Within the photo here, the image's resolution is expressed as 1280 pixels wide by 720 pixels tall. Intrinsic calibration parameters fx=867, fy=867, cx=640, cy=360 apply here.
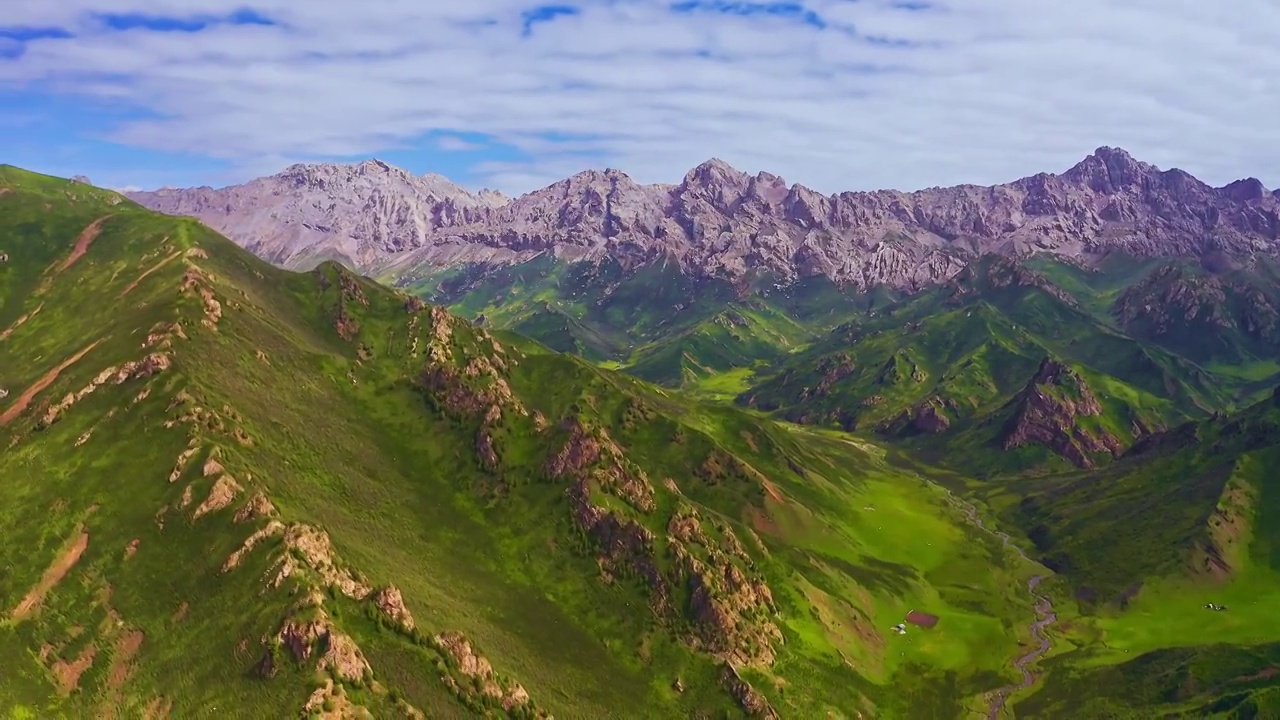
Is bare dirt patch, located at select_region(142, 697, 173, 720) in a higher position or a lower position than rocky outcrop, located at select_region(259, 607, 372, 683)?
lower

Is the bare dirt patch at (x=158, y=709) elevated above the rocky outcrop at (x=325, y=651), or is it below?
below

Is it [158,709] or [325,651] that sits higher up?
[325,651]

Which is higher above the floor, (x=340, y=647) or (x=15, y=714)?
(x=340, y=647)

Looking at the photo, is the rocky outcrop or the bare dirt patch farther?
the rocky outcrop

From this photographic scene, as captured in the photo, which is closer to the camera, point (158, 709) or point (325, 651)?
point (158, 709)

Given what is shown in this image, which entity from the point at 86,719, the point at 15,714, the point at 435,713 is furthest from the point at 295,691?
the point at 15,714

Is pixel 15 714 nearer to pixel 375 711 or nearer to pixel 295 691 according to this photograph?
pixel 295 691

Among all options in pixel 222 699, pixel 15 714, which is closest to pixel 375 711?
pixel 222 699

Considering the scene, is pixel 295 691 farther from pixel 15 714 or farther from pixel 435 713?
pixel 15 714

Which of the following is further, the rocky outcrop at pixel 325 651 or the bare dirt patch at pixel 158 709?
the rocky outcrop at pixel 325 651
